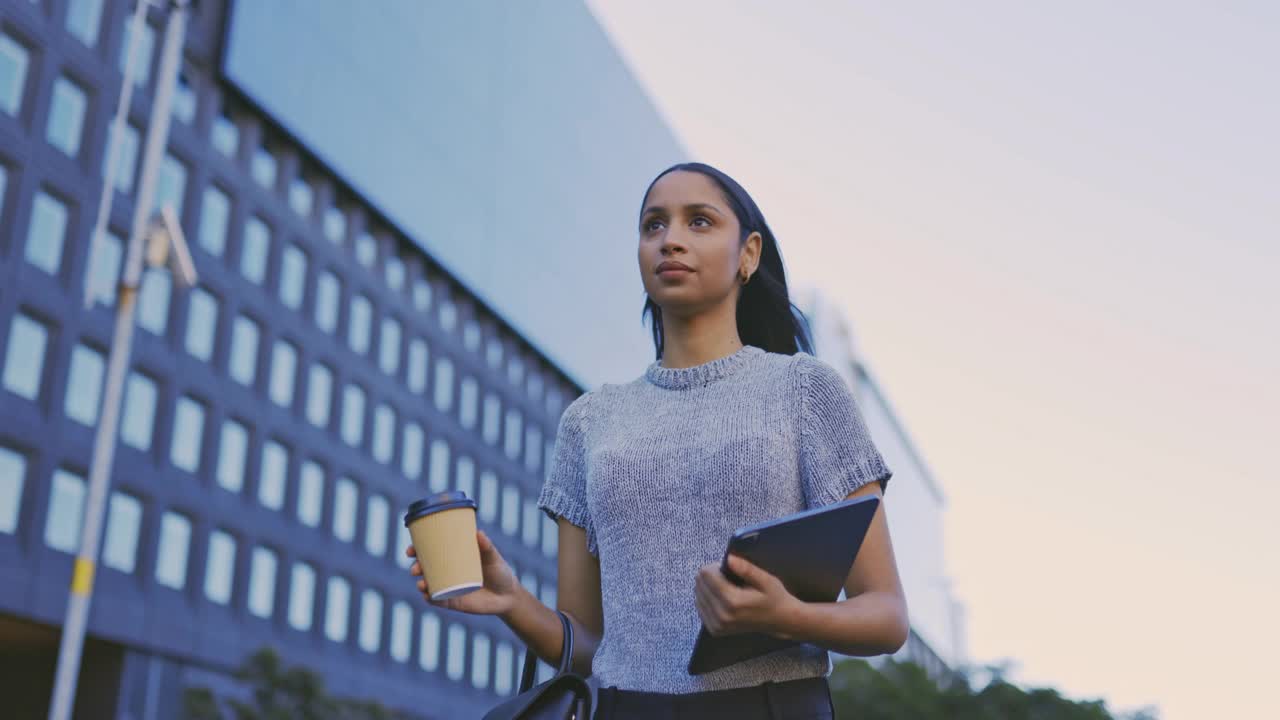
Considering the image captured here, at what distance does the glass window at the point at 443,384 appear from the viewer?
52219 millimetres

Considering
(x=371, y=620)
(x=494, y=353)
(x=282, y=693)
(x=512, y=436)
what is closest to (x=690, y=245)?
(x=282, y=693)

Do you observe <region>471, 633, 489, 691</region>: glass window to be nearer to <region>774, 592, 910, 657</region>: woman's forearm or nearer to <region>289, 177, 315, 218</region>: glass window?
<region>289, 177, 315, 218</region>: glass window

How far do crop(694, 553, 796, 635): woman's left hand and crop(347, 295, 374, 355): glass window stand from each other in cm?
4493

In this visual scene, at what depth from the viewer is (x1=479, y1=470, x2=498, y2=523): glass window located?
55438 millimetres

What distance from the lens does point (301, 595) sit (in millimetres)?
40750

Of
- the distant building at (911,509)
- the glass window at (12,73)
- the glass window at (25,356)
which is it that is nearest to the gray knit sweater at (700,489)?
the glass window at (25,356)

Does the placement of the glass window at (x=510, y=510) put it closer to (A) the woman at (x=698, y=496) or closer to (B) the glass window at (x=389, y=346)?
(B) the glass window at (x=389, y=346)

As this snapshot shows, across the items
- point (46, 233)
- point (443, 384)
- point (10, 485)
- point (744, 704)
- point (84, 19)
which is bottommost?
point (744, 704)

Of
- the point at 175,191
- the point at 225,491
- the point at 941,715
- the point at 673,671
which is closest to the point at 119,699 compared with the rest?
the point at 225,491

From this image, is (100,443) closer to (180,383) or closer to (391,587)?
(180,383)

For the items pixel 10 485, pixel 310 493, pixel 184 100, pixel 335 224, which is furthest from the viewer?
pixel 335 224

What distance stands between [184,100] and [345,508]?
46.3ft

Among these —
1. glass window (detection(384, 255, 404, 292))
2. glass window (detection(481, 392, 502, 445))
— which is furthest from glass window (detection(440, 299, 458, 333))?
glass window (detection(481, 392, 502, 445))

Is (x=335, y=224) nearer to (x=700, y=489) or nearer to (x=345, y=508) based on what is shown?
(x=345, y=508)
